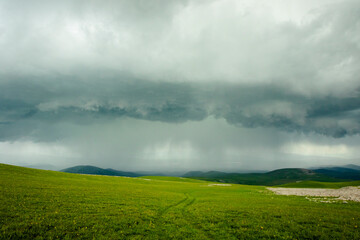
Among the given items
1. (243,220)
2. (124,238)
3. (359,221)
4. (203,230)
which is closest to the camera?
(124,238)

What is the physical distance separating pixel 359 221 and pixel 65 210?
3442 centimetres

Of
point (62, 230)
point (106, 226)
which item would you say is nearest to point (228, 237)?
point (106, 226)

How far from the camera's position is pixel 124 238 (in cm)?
1515

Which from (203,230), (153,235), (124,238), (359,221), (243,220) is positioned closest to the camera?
(124,238)

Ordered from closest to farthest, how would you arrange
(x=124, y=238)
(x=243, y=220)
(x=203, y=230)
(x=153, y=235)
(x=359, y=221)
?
(x=124, y=238) → (x=153, y=235) → (x=203, y=230) → (x=359, y=221) → (x=243, y=220)

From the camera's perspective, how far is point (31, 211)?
19.7 metres

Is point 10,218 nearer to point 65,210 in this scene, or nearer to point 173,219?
point 65,210

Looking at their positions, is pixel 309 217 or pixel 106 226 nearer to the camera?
pixel 106 226

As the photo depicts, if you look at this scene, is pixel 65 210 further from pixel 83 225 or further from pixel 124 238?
pixel 124 238

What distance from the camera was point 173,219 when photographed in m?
21.4

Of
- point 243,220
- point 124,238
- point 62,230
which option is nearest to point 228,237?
point 243,220

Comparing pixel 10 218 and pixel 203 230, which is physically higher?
pixel 10 218

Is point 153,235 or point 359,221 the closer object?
point 153,235

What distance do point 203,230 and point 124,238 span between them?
795cm
